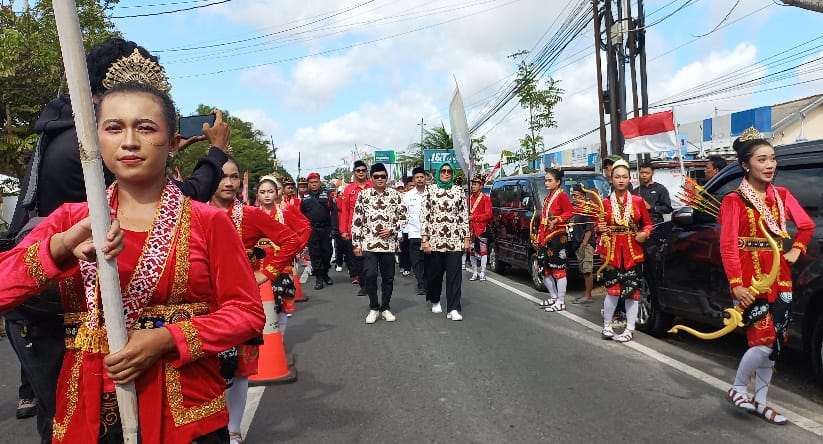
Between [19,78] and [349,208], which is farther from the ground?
[19,78]

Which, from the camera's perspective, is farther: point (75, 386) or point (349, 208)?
point (349, 208)

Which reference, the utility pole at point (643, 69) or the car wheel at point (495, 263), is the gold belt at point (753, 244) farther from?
the utility pole at point (643, 69)

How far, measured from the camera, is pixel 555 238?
866 cm

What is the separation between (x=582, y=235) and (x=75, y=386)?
8627 millimetres

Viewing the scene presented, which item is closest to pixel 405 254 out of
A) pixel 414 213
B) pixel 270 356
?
pixel 414 213

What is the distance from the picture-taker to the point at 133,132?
1778 millimetres

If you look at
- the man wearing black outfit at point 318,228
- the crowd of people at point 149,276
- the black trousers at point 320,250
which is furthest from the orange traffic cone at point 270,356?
the black trousers at point 320,250

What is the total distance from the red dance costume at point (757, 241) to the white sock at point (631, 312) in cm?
225

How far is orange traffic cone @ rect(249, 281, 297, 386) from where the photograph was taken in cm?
542

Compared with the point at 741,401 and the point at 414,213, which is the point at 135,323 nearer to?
the point at 741,401

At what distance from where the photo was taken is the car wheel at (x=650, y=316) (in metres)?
6.73

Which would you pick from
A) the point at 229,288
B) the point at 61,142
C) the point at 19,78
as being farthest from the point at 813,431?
the point at 19,78

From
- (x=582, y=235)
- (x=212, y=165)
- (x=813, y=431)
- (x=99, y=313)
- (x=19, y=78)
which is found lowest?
(x=813, y=431)

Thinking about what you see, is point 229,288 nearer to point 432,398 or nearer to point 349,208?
point 432,398
